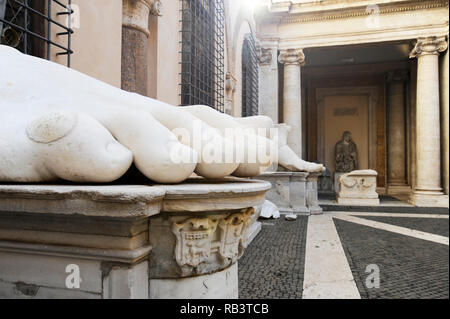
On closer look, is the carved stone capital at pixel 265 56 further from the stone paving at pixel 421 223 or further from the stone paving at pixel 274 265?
the stone paving at pixel 274 265

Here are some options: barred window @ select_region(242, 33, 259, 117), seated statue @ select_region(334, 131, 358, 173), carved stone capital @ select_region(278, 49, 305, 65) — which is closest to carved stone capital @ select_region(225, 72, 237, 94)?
barred window @ select_region(242, 33, 259, 117)

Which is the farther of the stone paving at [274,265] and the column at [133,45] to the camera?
the column at [133,45]

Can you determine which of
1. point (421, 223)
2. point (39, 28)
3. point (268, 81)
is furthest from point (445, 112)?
point (39, 28)

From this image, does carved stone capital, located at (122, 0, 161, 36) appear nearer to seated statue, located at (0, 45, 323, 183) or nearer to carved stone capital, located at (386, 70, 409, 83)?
seated statue, located at (0, 45, 323, 183)

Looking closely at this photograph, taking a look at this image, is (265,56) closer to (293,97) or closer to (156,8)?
(293,97)

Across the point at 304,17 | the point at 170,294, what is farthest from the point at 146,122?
the point at 304,17

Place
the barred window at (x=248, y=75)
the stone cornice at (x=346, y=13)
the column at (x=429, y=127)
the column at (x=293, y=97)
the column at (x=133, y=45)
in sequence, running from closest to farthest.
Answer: the column at (x=133, y=45) → the column at (x=429, y=127) → the stone cornice at (x=346, y=13) → the column at (x=293, y=97) → the barred window at (x=248, y=75)

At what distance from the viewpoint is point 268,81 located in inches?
385

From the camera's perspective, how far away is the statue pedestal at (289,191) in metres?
6.11

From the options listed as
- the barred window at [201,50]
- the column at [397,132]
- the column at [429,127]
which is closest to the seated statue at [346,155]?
the column at [397,132]

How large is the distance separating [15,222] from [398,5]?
33.9ft

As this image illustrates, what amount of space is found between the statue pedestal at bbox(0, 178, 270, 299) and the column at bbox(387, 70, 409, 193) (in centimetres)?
1261

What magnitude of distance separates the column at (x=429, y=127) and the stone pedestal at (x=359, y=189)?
107 centimetres

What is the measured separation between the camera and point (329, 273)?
2.86 metres
